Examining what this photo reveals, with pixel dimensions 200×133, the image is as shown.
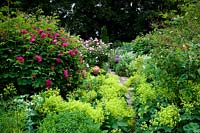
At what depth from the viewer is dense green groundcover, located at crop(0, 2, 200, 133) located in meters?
3.96

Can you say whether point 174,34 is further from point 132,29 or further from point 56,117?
point 132,29

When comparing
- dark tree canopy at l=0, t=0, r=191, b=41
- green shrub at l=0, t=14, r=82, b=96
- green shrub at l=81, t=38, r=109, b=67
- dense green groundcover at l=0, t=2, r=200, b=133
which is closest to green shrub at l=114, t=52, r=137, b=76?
green shrub at l=81, t=38, r=109, b=67

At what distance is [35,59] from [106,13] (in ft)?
54.3

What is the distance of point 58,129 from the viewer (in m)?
3.54

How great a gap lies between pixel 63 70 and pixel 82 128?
1.81 metres

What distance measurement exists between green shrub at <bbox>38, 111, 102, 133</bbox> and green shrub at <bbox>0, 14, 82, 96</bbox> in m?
1.20

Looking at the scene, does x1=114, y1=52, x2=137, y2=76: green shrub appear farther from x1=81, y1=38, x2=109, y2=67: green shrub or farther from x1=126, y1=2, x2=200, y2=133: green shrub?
x1=126, y1=2, x2=200, y2=133: green shrub

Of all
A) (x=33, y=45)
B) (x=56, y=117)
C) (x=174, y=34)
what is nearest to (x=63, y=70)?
(x=33, y=45)

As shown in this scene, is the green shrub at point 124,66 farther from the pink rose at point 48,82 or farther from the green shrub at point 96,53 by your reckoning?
the pink rose at point 48,82

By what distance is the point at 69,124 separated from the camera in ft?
11.5

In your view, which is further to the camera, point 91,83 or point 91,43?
point 91,43

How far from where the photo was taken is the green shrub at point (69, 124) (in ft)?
11.5

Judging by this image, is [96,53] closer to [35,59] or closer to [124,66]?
[124,66]

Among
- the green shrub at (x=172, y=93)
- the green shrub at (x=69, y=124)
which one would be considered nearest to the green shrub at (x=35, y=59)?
the green shrub at (x=69, y=124)
